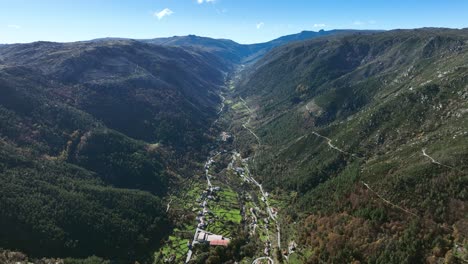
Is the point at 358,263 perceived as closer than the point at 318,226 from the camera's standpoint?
Yes

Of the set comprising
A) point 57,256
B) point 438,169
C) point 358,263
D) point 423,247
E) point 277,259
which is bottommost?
point 57,256

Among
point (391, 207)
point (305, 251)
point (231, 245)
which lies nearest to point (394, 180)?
point (391, 207)

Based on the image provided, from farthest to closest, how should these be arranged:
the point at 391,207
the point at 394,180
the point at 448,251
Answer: the point at 394,180
the point at 391,207
the point at 448,251

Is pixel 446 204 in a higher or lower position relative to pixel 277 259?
higher

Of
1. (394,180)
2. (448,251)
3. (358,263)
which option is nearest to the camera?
(448,251)

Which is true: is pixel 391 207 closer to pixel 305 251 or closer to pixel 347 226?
pixel 347 226

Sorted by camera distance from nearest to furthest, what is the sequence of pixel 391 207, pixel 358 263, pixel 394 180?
pixel 358 263 < pixel 391 207 < pixel 394 180

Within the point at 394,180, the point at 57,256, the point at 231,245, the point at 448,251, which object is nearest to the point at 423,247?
the point at 448,251

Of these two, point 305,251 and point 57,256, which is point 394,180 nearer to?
point 305,251

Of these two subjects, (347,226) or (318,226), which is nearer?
(347,226)
